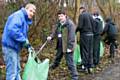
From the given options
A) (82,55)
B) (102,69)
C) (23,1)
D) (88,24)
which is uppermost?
(23,1)

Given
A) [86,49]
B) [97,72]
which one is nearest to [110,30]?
[97,72]

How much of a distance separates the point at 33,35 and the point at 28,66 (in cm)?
386

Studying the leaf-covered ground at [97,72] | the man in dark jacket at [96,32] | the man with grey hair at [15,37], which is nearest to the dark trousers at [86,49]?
the leaf-covered ground at [97,72]

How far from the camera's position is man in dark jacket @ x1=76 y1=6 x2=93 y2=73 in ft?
32.5

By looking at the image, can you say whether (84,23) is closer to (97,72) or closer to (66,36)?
(66,36)

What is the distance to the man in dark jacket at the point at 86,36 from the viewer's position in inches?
390

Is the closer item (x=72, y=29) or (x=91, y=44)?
(x=72, y=29)

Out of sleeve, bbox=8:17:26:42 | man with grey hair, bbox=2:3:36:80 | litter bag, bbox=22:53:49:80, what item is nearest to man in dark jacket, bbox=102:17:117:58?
litter bag, bbox=22:53:49:80

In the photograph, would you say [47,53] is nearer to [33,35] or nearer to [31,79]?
[33,35]

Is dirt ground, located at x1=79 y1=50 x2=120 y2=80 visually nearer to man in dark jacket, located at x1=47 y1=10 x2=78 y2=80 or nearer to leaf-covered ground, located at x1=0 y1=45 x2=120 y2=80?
leaf-covered ground, located at x1=0 y1=45 x2=120 y2=80

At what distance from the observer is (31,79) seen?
727 cm

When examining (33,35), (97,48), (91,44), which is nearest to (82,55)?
(91,44)

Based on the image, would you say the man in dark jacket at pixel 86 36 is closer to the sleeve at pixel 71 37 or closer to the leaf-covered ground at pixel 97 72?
the leaf-covered ground at pixel 97 72

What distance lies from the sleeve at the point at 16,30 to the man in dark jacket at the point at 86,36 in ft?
10.3
